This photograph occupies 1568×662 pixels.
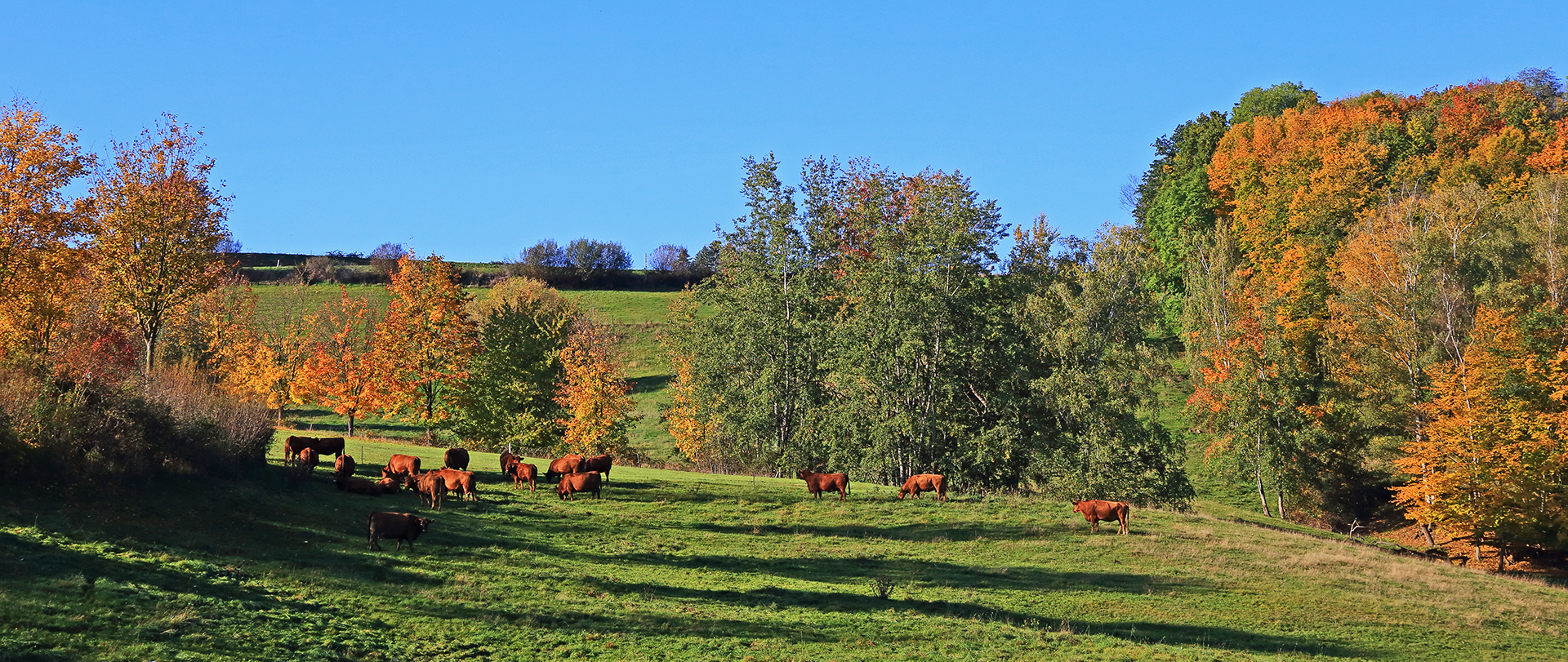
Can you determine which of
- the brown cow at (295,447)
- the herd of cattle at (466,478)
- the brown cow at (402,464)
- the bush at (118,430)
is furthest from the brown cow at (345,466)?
the bush at (118,430)

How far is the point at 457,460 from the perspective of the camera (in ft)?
126

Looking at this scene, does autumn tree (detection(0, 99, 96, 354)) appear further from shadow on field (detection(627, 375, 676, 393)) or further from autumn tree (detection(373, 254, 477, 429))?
shadow on field (detection(627, 375, 676, 393))

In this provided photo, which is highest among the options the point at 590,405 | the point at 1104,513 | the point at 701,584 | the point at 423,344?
the point at 423,344

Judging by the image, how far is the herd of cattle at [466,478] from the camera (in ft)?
105

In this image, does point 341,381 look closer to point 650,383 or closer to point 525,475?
point 650,383

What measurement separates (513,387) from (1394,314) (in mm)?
49273

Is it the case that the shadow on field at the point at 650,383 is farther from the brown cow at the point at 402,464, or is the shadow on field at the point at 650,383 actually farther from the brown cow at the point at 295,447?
the brown cow at the point at 402,464

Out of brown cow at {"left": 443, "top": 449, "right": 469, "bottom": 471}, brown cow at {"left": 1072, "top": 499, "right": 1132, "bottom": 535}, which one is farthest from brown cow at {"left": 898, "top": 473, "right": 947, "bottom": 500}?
brown cow at {"left": 443, "top": 449, "right": 469, "bottom": 471}

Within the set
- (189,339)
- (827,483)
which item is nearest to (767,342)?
(827,483)

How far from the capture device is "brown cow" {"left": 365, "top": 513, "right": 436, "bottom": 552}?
24.1m

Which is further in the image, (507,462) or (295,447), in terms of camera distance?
(507,462)

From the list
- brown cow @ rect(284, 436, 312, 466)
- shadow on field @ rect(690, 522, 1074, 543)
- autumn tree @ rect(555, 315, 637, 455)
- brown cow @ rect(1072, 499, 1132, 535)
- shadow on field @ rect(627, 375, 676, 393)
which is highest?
shadow on field @ rect(627, 375, 676, 393)

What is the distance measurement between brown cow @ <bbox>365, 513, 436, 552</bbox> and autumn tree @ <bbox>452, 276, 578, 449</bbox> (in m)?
29.9

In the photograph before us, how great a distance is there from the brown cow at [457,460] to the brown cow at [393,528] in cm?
1350
